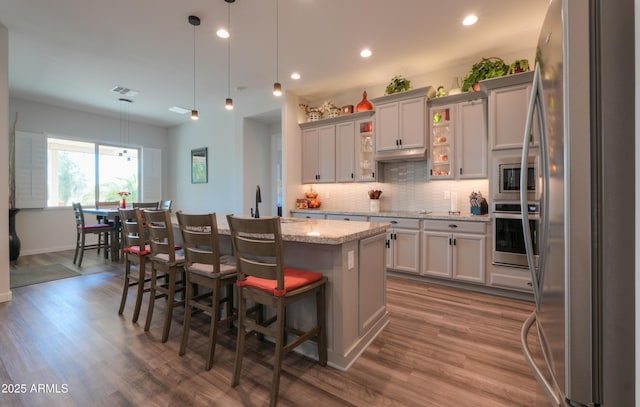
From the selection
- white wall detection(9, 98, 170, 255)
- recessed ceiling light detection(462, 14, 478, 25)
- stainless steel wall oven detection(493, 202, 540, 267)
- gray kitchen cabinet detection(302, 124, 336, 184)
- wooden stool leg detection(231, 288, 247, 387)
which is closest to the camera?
wooden stool leg detection(231, 288, 247, 387)

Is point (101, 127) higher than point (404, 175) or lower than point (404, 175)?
higher

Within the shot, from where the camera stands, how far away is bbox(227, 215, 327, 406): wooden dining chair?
5.25 feet

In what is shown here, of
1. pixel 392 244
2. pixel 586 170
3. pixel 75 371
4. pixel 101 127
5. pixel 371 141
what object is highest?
pixel 101 127

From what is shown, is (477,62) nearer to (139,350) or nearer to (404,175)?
(404,175)

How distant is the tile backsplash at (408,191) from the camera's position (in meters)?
3.97

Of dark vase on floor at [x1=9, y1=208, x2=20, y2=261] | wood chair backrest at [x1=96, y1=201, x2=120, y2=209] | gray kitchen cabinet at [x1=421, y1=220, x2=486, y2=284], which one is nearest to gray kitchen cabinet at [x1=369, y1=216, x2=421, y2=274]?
gray kitchen cabinet at [x1=421, y1=220, x2=486, y2=284]

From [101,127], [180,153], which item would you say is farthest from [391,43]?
[101,127]

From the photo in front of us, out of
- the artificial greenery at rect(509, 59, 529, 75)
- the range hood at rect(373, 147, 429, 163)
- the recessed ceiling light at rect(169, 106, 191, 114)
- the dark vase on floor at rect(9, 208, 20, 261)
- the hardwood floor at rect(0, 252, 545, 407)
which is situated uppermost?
the recessed ceiling light at rect(169, 106, 191, 114)

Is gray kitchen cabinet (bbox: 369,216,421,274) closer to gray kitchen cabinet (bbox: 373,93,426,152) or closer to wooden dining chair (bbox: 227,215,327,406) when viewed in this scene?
gray kitchen cabinet (bbox: 373,93,426,152)

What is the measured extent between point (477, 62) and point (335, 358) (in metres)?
4.03

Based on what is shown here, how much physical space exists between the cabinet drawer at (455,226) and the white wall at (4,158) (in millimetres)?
4861

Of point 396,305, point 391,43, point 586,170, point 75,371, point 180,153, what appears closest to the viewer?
point 586,170

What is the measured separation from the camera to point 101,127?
6.45m

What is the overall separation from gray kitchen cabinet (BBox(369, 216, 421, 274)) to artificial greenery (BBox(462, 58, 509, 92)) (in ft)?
6.10
